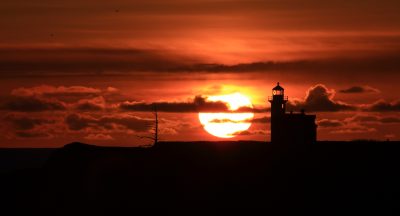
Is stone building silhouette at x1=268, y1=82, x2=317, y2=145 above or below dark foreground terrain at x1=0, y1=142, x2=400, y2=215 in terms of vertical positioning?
above

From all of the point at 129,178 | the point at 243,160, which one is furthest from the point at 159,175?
the point at 243,160

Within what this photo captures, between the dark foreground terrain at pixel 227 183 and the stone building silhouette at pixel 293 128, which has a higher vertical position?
the stone building silhouette at pixel 293 128

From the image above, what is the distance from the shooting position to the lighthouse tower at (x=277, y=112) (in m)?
77.5

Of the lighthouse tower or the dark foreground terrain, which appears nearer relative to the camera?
the dark foreground terrain

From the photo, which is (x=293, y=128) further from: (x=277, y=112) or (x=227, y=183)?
(x=227, y=183)

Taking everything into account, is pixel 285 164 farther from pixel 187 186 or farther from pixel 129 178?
pixel 129 178

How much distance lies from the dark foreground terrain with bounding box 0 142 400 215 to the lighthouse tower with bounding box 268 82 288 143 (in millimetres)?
12982

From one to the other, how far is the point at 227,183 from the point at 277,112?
26436 mm

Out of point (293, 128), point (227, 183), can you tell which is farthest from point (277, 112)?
point (227, 183)

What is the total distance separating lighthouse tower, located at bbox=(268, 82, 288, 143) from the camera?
3051 inches

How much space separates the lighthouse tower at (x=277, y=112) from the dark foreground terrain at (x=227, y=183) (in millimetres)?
12982

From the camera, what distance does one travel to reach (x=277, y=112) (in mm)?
79562

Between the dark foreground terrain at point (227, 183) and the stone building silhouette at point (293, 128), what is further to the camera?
the stone building silhouette at point (293, 128)

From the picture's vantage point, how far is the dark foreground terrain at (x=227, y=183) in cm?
5200
